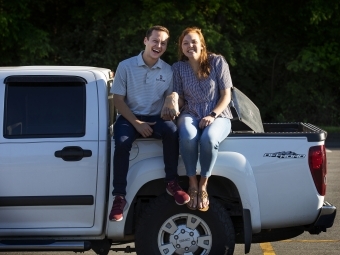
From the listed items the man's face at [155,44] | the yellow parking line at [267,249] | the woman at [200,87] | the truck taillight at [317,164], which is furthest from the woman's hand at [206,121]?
the yellow parking line at [267,249]

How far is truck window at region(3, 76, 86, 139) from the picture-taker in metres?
6.37

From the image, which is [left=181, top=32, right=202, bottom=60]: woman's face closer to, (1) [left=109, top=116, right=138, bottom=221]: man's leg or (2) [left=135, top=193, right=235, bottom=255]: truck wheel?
(1) [left=109, top=116, right=138, bottom=221]: man's leg

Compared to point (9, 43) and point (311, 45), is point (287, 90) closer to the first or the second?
point (311, 45)

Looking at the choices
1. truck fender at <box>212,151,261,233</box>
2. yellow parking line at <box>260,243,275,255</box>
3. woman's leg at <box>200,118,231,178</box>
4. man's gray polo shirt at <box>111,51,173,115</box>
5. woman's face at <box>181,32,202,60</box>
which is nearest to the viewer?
woman's leg at <box>200,118,231,178</box>

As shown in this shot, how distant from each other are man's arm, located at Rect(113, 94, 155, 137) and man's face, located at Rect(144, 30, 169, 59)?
0.41 meters

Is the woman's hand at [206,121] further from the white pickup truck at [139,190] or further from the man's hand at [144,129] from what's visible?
the man's hand at [144,129]

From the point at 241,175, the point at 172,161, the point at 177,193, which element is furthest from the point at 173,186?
the point at 241,175

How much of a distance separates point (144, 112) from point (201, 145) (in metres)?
0.59

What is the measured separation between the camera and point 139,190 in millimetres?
6320

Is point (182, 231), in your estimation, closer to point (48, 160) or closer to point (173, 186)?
point (173, 186)

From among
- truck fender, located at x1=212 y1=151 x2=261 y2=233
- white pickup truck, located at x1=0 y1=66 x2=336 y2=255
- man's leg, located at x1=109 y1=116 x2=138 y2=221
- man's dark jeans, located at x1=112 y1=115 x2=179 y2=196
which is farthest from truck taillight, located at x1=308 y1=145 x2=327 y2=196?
man's leg, located at x1=109 y1=116 x2=138 y2=221

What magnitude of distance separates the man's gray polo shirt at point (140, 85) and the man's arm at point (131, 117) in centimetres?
9

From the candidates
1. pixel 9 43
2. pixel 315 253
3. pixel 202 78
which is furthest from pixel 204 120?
pixel 9 43

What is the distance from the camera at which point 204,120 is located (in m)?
6.29
